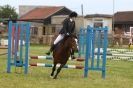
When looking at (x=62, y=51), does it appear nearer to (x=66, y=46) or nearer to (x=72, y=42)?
(x=66, y=46)

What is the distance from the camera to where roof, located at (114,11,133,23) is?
245 feet

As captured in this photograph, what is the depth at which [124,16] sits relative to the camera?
3049 inches

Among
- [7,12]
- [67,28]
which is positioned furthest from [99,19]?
[67,28]

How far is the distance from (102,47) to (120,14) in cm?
6540

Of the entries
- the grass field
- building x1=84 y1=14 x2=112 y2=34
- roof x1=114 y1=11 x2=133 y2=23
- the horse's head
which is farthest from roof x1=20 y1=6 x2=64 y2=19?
the horse's head

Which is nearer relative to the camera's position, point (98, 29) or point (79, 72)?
point (98, 29)

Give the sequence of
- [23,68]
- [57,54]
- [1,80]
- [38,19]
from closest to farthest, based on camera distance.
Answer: [1,80], [57,54], [23,68], [38,19]

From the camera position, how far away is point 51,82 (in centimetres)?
1419

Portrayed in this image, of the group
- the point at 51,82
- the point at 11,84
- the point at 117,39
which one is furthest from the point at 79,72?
the point at 117,39

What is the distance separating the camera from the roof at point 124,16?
74575mm

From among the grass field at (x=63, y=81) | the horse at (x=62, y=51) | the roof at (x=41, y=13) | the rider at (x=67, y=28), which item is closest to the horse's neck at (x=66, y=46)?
the horse at (x=62, y=51)

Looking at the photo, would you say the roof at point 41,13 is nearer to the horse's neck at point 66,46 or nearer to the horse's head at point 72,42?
the horse's neck at point 66,46

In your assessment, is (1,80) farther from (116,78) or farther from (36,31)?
(36,31)

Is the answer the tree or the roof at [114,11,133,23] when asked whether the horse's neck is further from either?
the tree
